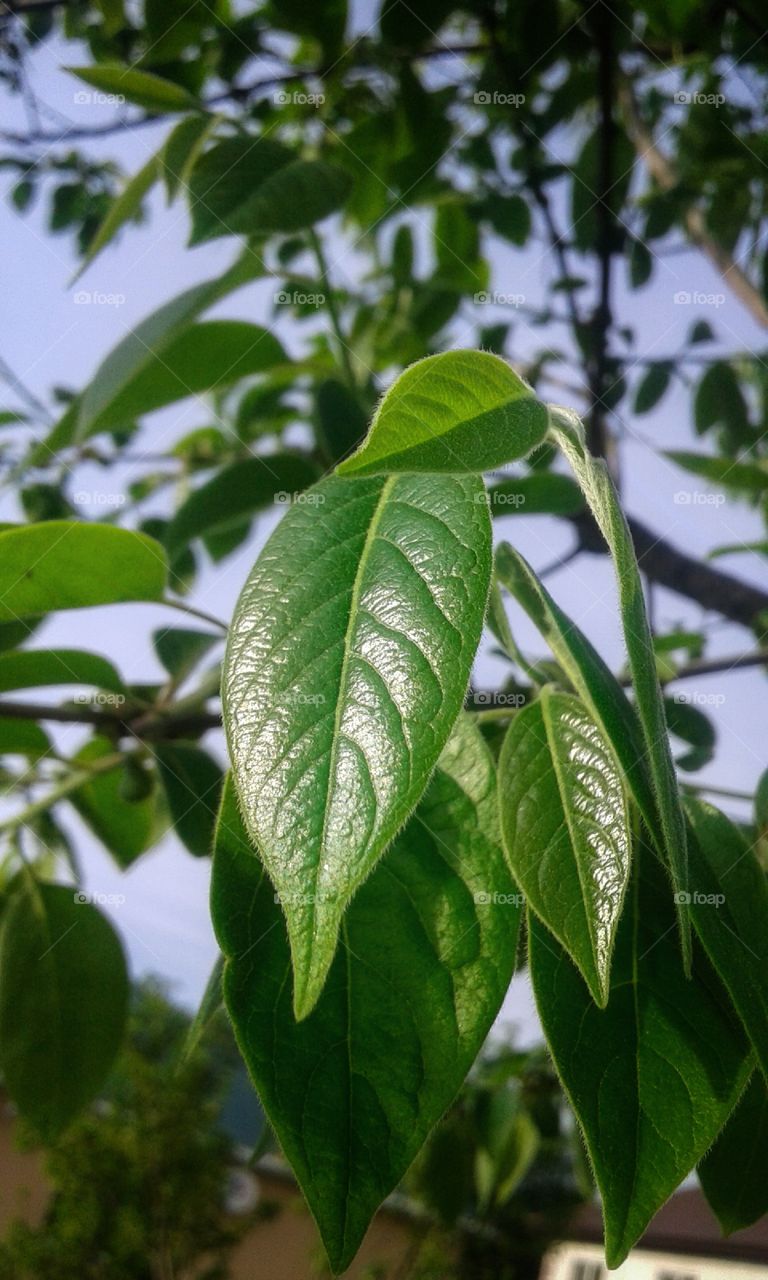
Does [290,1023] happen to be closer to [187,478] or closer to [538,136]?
[187,478]

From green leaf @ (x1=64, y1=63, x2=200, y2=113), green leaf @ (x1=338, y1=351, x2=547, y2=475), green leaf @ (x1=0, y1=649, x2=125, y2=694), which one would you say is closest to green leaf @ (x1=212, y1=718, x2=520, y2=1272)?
green leaf @ (x1=338, y1=351, x2=547, y2=475)

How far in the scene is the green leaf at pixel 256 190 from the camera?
0.53 metres

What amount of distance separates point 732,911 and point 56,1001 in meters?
0.40

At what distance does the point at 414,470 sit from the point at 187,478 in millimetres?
986

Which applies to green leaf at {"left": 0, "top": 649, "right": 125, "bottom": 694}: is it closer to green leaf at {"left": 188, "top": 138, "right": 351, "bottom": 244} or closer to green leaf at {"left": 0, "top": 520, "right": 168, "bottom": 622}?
green leaf at {"left": 0, "top": 520, "right": 168, "bottom": 622}

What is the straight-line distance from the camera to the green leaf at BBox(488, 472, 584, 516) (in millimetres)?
592

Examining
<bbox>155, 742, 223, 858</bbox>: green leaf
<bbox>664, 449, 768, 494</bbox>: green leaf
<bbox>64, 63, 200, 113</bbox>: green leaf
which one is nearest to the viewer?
<bbox>64, 63, 200, 113</bbox>: green leaf

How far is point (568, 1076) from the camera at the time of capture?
0.27 meters

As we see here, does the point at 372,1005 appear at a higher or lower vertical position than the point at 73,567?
lower

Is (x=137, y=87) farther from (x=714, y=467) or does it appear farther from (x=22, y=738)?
(x=714, y=467)

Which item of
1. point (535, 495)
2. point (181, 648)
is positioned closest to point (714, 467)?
point (535, 495)

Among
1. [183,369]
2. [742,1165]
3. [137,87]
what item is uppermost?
[137,87]

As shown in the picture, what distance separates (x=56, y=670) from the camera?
21.5 inches

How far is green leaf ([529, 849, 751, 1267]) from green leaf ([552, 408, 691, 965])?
5 cm
